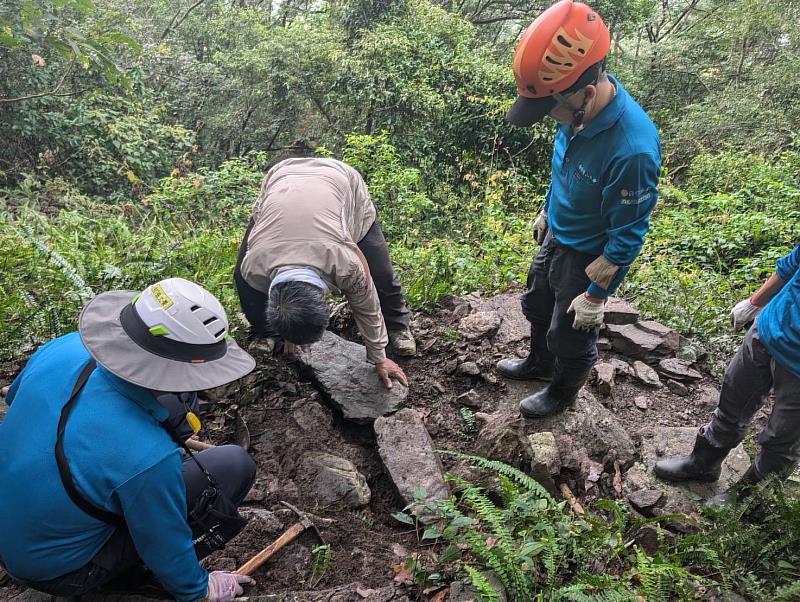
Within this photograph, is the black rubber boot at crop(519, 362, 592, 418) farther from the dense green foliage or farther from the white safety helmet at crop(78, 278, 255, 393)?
the white safety helmet at crop(78, 278, 255, 393)

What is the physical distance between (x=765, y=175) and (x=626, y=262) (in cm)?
711

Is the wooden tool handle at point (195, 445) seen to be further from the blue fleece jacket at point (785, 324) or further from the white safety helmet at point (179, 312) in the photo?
the blue fleece jacket at point (785, 324)

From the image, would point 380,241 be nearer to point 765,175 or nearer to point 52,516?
point 52,516

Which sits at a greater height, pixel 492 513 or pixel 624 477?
pixel 492 513

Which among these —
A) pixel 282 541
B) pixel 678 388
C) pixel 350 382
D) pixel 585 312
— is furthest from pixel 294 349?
pixel 678 388

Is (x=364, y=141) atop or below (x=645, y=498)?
atop

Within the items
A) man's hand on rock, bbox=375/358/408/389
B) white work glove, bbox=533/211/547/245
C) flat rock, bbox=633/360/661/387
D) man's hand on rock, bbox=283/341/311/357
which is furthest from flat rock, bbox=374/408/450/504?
flat rock, bbox=633/360/661/387

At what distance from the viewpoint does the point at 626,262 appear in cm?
270

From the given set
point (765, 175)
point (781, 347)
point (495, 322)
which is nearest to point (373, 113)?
point (765, 175)

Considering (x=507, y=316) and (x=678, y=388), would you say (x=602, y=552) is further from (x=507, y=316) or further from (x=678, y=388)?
(x=507, y=316)

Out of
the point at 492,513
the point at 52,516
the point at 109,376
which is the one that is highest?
the point at 109,376

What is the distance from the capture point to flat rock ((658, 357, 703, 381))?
4.16m

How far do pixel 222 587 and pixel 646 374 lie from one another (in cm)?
336

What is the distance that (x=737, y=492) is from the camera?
2.73m
